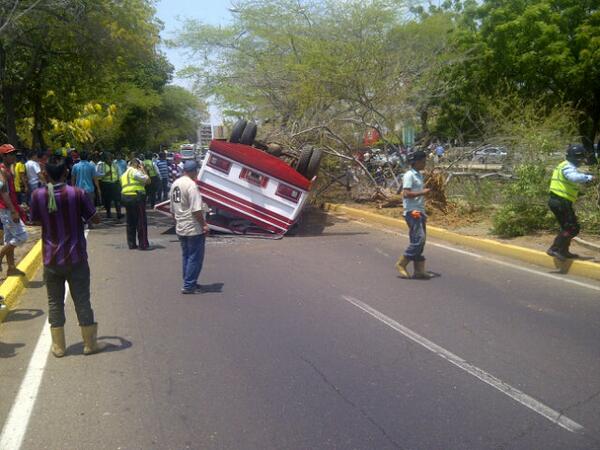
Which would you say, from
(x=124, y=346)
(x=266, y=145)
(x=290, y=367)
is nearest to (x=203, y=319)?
(x=124, y=346)

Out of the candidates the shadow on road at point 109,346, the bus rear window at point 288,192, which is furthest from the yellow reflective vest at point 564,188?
the shadow on road at point 109,346

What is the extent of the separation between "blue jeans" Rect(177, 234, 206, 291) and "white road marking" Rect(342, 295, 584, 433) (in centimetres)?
217

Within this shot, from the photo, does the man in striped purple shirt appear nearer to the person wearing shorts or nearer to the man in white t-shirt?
the man in white t-shirt

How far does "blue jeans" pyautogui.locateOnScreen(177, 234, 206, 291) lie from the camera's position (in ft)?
23.2

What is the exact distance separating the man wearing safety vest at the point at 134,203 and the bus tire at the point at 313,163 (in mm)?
3410

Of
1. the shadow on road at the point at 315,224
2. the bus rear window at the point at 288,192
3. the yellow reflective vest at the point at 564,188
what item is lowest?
the shadow on road at the point at 315,224

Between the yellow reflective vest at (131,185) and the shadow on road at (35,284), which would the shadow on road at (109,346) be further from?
the yellow reflective vest at (131,185)

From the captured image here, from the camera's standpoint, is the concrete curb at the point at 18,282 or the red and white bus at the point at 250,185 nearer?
the concrete curb at the point at 18,282

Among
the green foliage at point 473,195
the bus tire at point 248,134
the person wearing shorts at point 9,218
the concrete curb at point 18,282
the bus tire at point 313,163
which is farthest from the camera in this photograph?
the bus tire at point 248,134

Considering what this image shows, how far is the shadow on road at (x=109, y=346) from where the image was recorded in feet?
17.3

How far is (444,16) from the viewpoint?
27.9 metres

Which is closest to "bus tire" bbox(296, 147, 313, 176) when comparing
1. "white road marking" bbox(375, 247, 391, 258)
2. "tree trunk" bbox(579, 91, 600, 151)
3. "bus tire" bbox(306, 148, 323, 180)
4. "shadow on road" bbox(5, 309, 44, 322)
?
"bus tire" bbox(306, 148, 323, 180)

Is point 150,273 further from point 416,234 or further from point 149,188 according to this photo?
point 149,188

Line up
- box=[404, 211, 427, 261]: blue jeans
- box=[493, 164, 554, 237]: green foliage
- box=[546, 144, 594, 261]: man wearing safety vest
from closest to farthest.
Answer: box=[546, 144, 594, 261]: man wearing safety vest
box=[404, 211, 427, 261]: blue jeans
box=[493, 164, 554, 237]: green foliage
